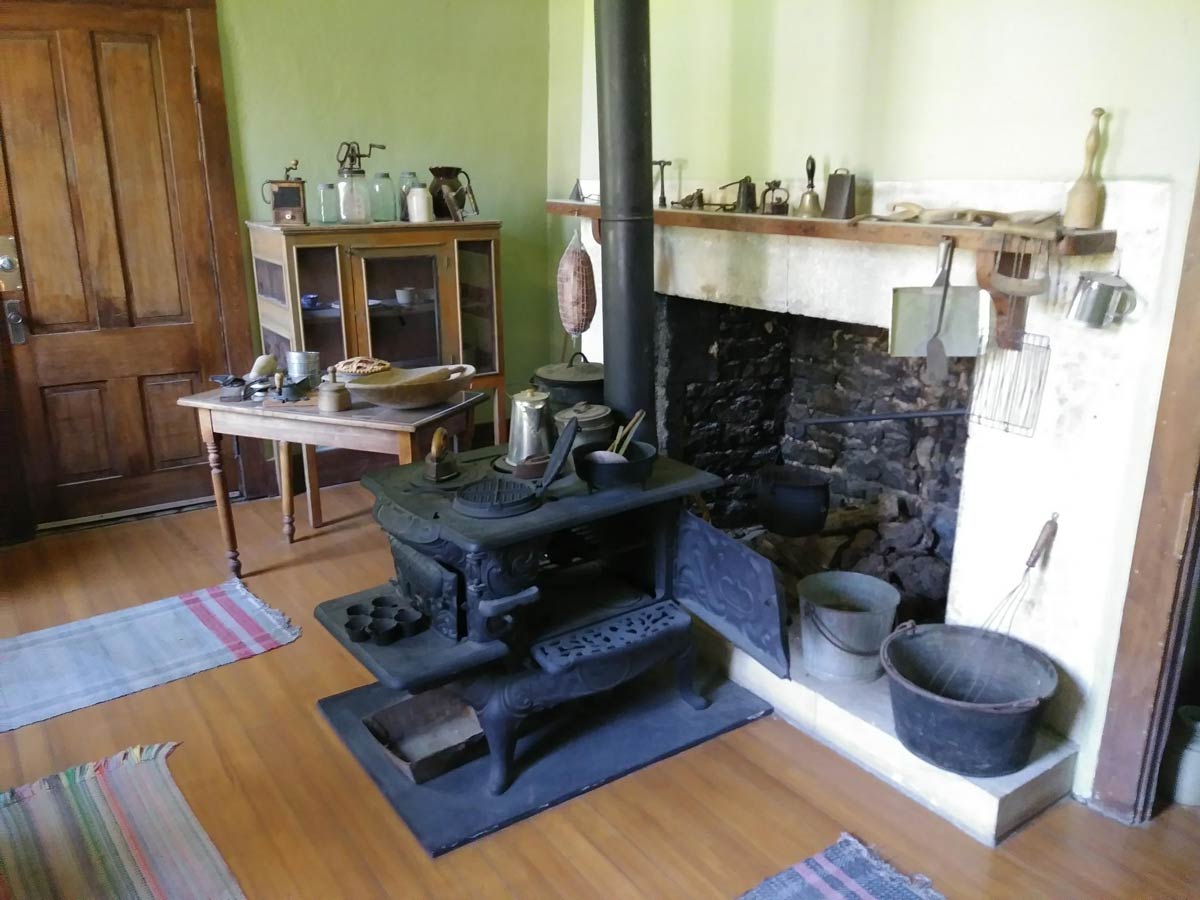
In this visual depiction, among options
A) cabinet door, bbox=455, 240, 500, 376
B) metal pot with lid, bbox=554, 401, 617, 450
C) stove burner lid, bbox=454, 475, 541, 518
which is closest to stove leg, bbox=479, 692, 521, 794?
stove burner lid, bbox=454, 475, 541, 518

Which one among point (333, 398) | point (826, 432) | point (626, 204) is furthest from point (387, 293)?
point (826, 432)

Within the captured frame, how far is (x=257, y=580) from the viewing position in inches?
126

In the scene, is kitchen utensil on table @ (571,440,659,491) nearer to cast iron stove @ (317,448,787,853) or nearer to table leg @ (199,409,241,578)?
cast iron stove @ (317,448,787,853)

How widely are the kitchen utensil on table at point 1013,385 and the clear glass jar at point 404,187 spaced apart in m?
2.40

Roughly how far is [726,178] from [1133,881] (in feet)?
6.99

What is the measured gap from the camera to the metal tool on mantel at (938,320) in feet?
6.71

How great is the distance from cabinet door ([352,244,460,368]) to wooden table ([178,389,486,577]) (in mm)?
655

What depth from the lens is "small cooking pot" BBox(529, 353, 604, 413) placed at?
2.62 m

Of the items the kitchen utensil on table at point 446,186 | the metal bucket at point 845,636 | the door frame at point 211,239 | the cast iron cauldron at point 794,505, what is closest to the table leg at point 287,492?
the door frame at point 211,239

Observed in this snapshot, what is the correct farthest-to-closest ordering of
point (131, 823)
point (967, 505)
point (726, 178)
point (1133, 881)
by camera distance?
point (726, 178)
point (967, 505)
point (131, 823)
point (1133, 881)

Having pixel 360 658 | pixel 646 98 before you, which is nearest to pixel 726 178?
pixel 646 98

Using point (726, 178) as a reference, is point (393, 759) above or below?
below

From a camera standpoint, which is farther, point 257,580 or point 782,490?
point 257,580

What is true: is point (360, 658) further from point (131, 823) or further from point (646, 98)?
point (646, 98)
